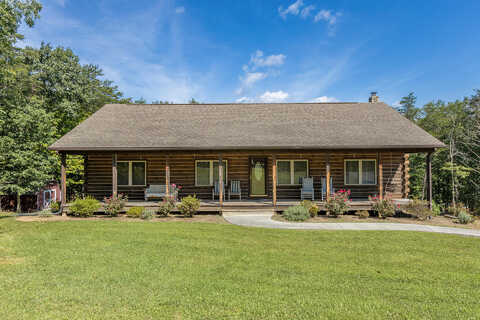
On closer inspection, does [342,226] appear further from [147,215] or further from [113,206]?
[113,206]

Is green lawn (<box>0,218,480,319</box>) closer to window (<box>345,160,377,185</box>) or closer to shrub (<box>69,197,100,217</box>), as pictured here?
shrub (<box>69,197,100,217</box>)

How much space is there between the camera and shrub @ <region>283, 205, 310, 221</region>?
381 inches

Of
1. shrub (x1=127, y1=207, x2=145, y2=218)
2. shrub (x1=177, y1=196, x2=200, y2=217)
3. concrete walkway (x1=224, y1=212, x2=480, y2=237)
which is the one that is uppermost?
shrub (x1=177, y1=196, x2=200, y2=217)

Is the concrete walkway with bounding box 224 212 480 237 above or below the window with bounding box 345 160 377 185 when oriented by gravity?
below

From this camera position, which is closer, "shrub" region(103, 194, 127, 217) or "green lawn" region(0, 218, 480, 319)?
"green lawn" region(0, 218, 480, 319)

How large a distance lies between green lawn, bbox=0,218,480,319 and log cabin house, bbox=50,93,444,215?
4.49 meters

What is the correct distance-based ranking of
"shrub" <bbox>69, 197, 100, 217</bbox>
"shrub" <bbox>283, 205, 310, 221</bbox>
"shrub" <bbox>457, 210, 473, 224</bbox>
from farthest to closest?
"shrub" <bbox>69, 197, 100, 217</bbox> < "shrub" <bbox>283, 205, 310, 221</bbox> < "shrub" <bbox>457, 210, 473, 224</bbox>

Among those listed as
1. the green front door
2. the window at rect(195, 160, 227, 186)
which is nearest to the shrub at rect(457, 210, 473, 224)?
the green front door

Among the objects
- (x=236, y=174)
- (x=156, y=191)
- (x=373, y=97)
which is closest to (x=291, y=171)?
(x=236, y=174)

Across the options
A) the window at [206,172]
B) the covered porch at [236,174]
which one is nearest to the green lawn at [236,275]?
the covered porch at [236,174]

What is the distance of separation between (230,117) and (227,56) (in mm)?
10525

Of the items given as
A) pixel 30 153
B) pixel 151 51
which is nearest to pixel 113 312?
pixel 30 153

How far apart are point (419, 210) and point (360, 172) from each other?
3288mm

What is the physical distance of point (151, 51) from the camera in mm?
18734
